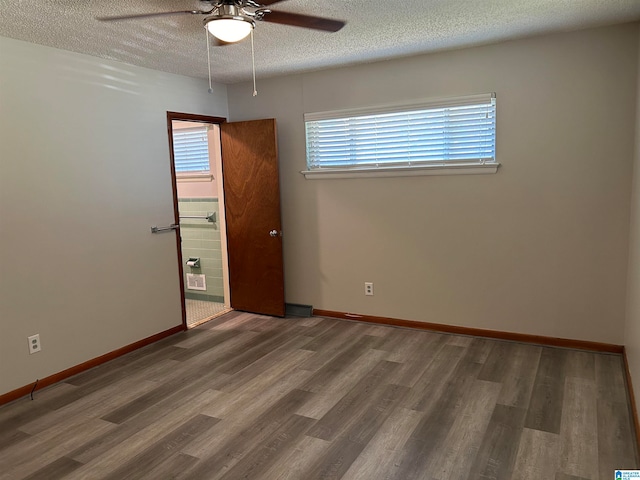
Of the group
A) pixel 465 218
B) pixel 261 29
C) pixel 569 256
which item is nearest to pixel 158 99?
pixel 261 29

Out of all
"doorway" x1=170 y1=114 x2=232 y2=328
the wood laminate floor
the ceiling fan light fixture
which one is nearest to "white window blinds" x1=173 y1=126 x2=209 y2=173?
"doorway" x1=170 y1=114 x2=232 y2=328

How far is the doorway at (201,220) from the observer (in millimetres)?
5176

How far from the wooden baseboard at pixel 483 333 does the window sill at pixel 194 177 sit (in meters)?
1.94

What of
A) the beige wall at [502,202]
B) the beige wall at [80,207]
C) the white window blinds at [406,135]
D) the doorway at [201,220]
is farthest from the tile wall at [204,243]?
the white window blinds at [406,135]

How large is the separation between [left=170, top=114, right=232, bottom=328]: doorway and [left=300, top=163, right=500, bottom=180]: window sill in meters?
1.27

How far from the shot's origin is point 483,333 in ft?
12.8

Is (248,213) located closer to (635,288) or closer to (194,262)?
(194,262)

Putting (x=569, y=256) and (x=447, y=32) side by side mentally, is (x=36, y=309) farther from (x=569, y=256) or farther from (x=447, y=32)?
(x=569, y=256)

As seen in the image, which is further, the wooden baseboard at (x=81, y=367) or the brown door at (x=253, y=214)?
the brown door at (x=253, y=214)

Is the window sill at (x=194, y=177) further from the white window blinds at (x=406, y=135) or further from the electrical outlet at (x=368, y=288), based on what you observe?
the electrical outlet at (x=368, y=288)

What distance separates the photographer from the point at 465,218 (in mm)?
3850

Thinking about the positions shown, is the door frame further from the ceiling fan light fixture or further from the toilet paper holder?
the ceiling fan light fixture

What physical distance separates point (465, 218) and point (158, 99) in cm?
281

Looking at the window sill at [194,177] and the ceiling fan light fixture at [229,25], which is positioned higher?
the ceiling fan light fixture at [229,25]
